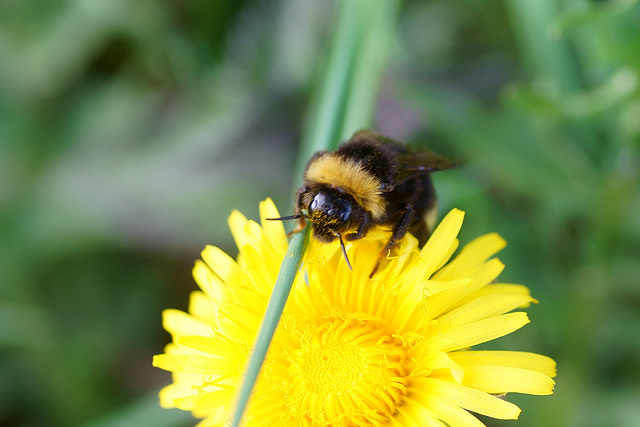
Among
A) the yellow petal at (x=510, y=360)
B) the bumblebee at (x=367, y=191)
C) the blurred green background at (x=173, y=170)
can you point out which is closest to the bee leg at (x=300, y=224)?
the bumblebee at (x=367, y=191)

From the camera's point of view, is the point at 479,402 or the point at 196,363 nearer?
the point at 479,402

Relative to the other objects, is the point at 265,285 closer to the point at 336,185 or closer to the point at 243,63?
the point at 336,185

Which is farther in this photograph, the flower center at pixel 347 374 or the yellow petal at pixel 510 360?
the flower center at pixel 347 374

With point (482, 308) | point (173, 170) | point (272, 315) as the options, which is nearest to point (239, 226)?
point (272, 315)

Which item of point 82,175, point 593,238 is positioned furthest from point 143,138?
point 593,238

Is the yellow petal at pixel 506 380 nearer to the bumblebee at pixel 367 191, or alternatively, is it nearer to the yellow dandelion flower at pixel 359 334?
the yellow dandelion flower at pixel 359 334

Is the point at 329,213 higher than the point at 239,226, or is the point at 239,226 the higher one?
the point at 239,226

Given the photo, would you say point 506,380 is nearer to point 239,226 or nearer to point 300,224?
point 300,224
